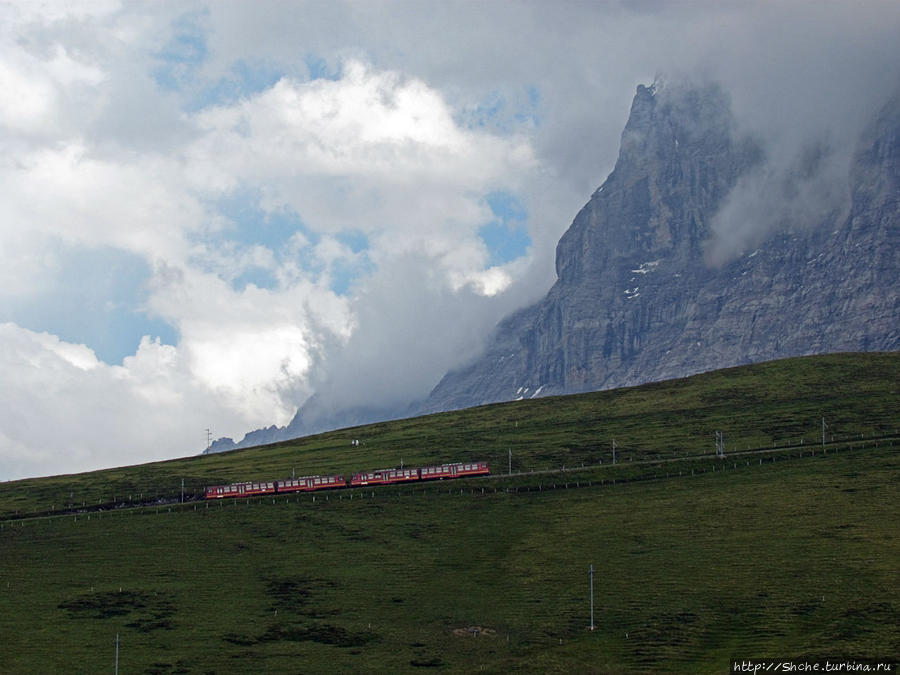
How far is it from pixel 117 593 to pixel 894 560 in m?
97.6

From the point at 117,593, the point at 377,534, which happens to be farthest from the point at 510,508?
the point at 117,593

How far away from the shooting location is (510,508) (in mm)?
189375

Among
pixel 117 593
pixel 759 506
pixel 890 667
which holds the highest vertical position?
pixel 759 506

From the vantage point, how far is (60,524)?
615 ft

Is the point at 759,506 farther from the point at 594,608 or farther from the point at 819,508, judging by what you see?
the point at 594,608

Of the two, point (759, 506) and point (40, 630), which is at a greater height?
point (759, 506)

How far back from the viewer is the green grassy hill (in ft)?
382

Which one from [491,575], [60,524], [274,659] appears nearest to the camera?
[274,659]

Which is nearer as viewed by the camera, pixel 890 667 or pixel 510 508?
pixel 890 667

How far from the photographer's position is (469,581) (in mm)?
147625

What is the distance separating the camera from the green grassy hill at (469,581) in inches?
4579

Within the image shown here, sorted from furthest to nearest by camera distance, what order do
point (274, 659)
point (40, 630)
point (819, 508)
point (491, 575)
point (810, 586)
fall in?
point (819, 508)
point (491, 575)
point (810, 586)
point (40, 630)
point (274, 659)

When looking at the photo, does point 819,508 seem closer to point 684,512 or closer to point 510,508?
point 684,512

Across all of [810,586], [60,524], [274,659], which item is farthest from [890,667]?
[60,524]
